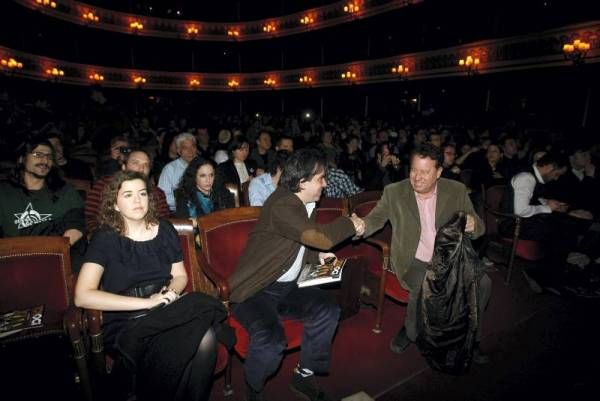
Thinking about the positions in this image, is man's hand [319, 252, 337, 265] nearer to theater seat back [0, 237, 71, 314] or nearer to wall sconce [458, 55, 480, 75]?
theater seat back [0, 237, 71, 314]

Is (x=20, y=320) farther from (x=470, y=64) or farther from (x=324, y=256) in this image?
(x=470, y=64)

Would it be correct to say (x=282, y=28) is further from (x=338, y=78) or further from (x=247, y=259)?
(x=247, y=259)

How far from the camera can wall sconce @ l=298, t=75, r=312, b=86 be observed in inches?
955

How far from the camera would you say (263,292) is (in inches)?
97.4

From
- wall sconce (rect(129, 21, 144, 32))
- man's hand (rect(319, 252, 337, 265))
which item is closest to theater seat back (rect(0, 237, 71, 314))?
man's hand (rect(319, 252, 337, 265))

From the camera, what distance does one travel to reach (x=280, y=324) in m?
2.27

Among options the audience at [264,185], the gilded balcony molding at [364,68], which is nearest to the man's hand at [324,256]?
the audience at [264,185]

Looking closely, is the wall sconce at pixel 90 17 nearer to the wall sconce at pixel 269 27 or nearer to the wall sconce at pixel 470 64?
the wall sconce at pixel 269 27

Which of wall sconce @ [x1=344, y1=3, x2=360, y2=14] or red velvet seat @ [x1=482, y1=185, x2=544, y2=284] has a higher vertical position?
wall sconce @ [x1=344, y1=3, x2=360, y2=14]

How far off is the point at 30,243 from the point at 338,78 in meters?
21.9

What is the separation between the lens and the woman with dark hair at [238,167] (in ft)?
15.1

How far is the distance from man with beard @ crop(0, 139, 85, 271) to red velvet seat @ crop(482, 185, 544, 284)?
157 inches

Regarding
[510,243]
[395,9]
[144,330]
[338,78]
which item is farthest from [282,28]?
[144,330]

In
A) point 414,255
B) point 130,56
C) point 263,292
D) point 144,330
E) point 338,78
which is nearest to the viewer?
point 144,330
